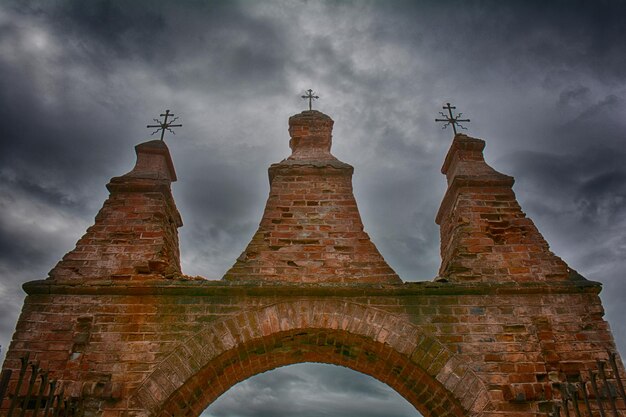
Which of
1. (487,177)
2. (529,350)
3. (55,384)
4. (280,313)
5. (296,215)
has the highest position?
(487,177)

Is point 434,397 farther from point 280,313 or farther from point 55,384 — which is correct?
point 55,384

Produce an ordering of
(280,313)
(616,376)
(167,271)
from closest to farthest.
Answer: (616,376), (280,313), (167,271)

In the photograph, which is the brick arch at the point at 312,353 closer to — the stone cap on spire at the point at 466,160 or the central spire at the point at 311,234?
the central spire at the point at 311,234

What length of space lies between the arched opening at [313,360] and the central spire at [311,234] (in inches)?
25.1

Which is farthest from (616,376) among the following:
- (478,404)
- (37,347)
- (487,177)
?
(37,347)

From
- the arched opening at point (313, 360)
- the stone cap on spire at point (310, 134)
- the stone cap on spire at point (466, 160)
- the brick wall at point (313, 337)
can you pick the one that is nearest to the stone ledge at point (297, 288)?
the brick wall at point (313, 337)

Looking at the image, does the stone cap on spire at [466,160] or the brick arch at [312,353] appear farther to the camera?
the stone cap on spire at [466,160]

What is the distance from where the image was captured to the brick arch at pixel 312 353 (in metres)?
4.15

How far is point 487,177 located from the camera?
576cm

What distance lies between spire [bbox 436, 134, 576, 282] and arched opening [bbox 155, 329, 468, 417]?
43.1 inches

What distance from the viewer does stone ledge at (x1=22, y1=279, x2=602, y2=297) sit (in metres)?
4.61

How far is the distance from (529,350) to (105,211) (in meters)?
4.80

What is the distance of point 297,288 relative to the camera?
4617mm

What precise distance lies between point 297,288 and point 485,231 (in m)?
2.29
